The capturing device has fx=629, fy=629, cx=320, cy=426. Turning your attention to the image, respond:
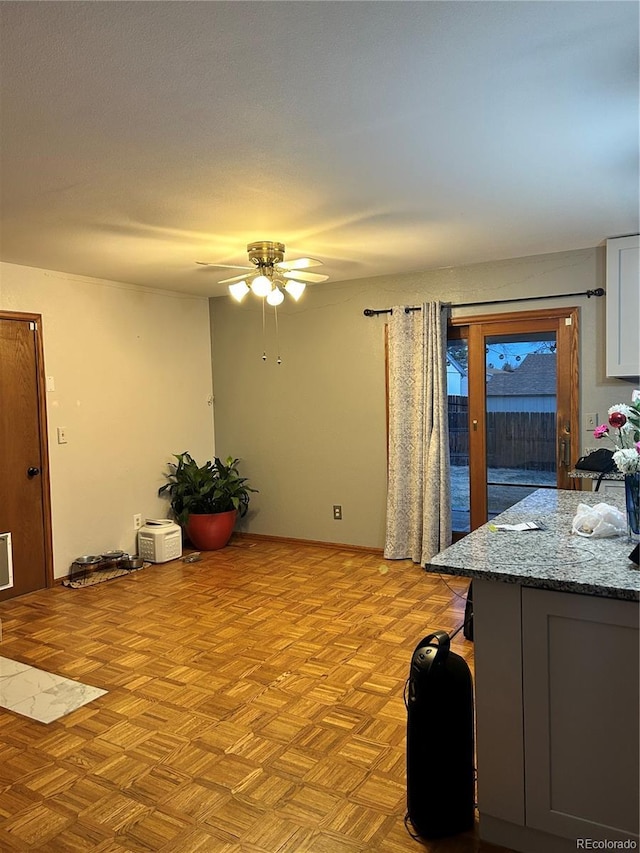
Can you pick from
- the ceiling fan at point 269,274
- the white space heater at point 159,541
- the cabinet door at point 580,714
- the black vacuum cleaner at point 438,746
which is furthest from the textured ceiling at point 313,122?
the white space heater at point 159,541

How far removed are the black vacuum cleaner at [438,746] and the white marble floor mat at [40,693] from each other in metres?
1.67

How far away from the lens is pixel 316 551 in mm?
5598

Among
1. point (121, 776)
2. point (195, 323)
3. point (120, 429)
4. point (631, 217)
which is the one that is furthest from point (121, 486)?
point (631, 217)

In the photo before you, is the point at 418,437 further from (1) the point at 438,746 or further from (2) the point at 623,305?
(1) the point at 438,746

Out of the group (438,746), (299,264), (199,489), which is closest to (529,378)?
(299,264)

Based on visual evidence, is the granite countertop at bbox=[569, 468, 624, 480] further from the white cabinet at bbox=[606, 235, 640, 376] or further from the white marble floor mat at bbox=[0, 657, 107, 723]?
the white marble floor mat at bbox=[0, 657, 107, 723]

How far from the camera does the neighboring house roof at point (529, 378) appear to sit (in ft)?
15.4

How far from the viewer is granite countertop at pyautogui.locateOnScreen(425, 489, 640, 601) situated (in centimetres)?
168

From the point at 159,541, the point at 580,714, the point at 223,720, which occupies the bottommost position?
the point at 223,720

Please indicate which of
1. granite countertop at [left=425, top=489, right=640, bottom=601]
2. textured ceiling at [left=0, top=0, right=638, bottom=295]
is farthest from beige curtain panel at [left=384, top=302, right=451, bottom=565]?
granite countertop at [left=425, top=489, right=640, bottom=601]

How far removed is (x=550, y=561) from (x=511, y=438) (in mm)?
3127

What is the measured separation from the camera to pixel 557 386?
183 inches

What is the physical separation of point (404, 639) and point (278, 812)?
5.05 feet

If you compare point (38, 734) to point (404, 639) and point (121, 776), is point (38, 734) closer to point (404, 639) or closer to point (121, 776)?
point (121, 776)
